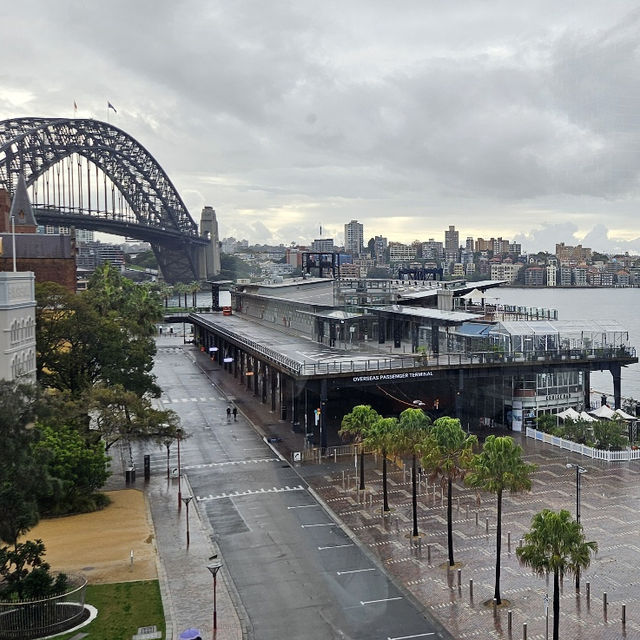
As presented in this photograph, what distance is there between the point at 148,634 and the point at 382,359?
1754 inches

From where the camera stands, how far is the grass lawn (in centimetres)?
2916

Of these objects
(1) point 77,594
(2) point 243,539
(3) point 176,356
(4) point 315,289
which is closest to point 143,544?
(2) point 243,539

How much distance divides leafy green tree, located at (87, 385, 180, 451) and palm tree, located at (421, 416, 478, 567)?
21.9 metres

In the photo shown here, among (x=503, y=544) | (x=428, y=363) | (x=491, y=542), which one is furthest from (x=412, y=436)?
(x=428, y=363)

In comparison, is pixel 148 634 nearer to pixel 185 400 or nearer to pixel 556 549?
pixel 556 549

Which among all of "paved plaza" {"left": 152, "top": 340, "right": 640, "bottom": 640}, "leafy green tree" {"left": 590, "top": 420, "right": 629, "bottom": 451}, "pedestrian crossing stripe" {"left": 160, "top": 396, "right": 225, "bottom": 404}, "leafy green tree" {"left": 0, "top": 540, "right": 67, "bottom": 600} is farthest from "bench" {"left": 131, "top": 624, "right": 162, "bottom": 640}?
"pedestrian crossing stripe" {"left": 160, "top": 396, "right": 225, "bottom": 404}

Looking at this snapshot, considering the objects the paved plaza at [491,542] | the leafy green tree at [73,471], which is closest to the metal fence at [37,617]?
the paved plaza at [491,542]

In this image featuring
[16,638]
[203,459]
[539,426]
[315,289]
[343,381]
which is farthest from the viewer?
[315,289]

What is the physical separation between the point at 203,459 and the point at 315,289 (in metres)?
52.8

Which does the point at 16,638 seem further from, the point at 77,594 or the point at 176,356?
the point at 176,356

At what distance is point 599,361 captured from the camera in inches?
2867

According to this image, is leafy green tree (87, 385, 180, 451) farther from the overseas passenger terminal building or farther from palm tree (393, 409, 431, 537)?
palm tree (393, 409, 431, 537)

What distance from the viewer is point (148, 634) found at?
94.5 feet

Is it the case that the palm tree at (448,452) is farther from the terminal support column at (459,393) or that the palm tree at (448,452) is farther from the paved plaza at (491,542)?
the terminal support column at (459,393)
